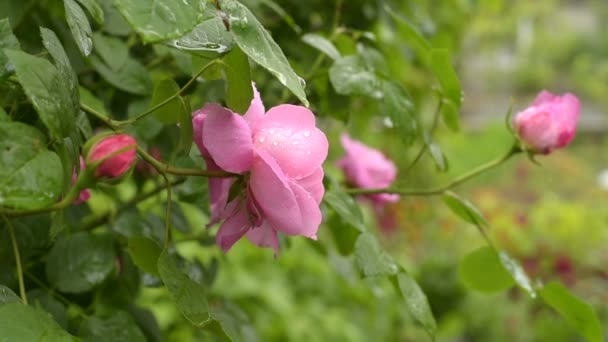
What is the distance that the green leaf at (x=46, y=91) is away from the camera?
0.28 m

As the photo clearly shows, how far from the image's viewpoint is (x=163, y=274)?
0.35 meters

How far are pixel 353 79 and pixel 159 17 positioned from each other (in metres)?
0.27

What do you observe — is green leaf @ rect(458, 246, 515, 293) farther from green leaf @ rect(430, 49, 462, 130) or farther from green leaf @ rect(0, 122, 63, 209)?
green leaf @ rect(0, 122, 63, 209)

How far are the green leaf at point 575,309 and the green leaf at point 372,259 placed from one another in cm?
14

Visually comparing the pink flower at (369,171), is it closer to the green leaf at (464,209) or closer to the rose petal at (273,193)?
the green leaf at (464,209)

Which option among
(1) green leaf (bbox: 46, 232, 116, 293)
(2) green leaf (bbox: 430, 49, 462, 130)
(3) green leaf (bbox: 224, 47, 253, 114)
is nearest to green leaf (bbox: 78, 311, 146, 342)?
(1) green leaf (bbox: 46, 232, 116, 293)

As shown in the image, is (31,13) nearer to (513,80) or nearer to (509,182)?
(509,182)

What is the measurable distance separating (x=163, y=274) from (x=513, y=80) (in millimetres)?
6678

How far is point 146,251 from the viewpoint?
38 centimetres

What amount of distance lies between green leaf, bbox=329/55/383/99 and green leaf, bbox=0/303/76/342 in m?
0.26

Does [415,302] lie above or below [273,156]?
below

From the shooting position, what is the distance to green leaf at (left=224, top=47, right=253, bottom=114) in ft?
1.11

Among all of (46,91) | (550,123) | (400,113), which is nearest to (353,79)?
(400,113)

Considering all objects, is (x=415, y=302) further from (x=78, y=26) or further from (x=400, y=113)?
(x=78, y=26)
